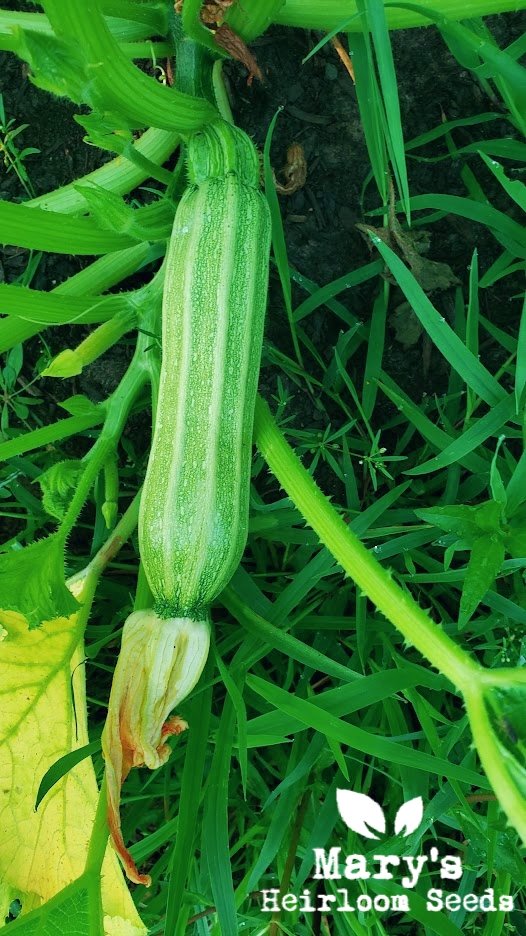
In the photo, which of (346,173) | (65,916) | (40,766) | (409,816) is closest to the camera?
(65,916)

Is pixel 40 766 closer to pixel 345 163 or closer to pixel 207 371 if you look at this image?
pixel 207 371

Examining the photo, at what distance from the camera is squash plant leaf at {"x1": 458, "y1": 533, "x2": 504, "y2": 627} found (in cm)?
140

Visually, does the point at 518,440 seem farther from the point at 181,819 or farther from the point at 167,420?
the point at 181,819

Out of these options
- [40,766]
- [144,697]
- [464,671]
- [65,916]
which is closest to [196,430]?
[144,697]

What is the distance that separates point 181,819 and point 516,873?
70cm

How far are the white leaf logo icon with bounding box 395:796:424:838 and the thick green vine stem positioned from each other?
30.7 inches

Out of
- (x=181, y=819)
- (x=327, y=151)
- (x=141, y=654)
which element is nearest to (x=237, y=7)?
(x=327, y=151)

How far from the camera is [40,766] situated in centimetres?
159

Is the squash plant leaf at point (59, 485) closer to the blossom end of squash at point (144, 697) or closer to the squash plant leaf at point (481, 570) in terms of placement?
the blossom end of squash at point (144, 697)

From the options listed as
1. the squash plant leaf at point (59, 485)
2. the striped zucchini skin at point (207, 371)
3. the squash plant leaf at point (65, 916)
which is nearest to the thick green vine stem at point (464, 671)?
the striped zucchini skin at point (207, 371)

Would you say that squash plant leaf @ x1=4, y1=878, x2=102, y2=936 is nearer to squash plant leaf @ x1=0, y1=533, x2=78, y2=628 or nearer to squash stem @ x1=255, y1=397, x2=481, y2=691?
squash plant leaf @ x1=0, y1=533, x2=78, y2=628

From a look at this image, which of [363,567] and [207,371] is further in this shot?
[207,371]

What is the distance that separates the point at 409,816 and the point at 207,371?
1130 mm

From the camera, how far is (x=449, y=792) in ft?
5.58
